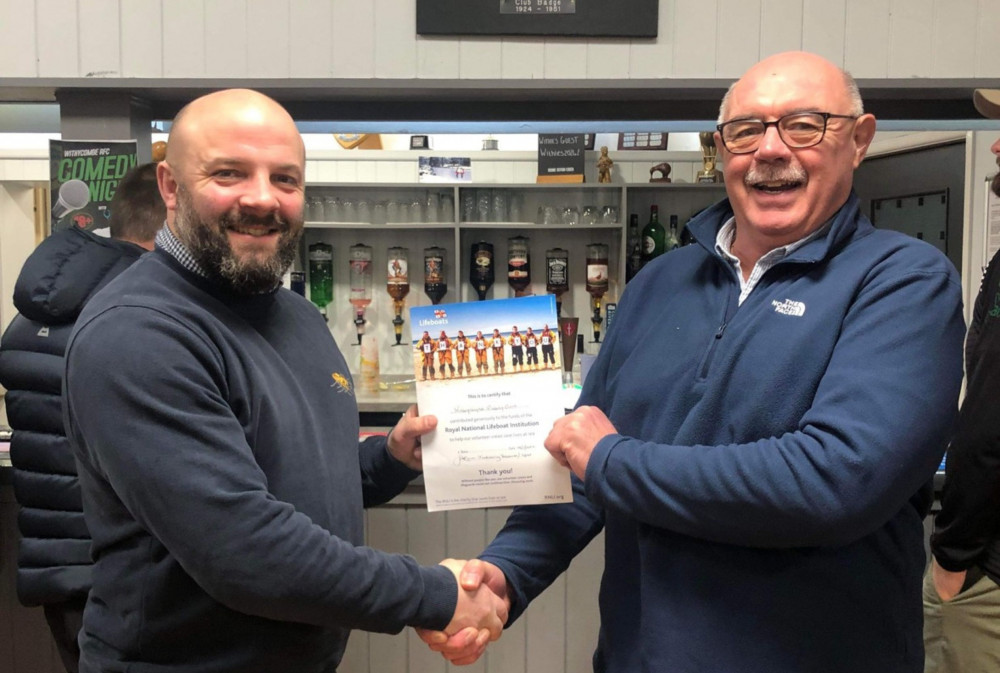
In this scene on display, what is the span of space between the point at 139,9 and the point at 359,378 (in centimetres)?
289

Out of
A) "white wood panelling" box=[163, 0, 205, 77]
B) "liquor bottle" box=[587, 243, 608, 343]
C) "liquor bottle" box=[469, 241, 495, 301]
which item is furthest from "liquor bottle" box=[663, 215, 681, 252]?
"white wood panelling" box=[163, 0, 205, 77]

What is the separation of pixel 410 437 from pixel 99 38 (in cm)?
206

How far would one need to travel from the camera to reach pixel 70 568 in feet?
7.68

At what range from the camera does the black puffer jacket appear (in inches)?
91.5

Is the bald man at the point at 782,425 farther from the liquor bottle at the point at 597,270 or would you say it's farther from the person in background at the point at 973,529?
the liquor bottle at the point at 597,270

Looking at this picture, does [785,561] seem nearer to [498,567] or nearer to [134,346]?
[498,567]

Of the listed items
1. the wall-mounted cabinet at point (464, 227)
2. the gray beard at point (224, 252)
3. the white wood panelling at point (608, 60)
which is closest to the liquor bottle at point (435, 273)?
the wall-mounted cabinet at point (464, 227)

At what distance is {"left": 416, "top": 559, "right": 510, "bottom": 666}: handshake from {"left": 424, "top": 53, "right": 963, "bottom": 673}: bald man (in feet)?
0.69

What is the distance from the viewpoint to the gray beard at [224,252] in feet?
4.35

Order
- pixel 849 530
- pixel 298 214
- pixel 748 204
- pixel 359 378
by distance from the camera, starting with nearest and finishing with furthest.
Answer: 1. pixel 849 530
2. pixel 748 204
3. pixel 298 214
4. pixel 359 378

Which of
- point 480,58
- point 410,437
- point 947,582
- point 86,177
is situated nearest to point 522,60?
point 480,58

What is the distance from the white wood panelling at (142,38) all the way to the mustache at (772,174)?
225cm

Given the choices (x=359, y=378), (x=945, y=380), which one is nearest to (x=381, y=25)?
(x=945, y=380)

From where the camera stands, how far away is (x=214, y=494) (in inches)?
45.5
